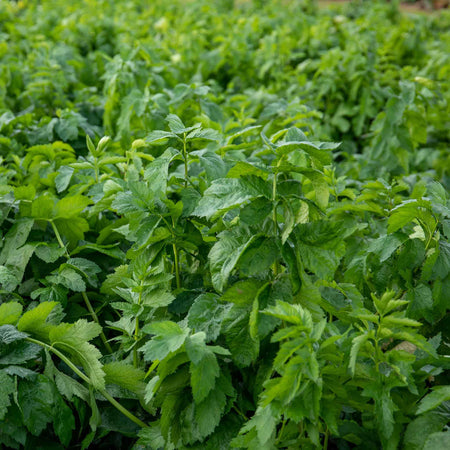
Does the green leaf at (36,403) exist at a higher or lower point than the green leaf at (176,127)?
lower

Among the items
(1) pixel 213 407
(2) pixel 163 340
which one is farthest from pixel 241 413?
(2) pixel 163 340

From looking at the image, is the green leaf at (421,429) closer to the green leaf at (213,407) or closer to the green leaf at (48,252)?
the green leaf at (213,407)

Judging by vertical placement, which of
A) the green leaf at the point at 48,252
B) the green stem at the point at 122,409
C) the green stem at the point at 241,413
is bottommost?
the green stem at the point at 122,409

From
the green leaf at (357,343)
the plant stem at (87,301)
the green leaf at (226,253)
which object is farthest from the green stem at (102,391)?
the green leaf at (357,343)

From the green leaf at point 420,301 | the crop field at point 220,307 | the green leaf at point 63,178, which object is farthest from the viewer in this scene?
the green leaf at point 63,178

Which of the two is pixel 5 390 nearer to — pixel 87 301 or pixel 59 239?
pixel 87 301

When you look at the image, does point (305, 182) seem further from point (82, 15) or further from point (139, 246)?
point (82, 15)

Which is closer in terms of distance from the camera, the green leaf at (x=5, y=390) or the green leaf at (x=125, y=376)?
the green leaf at (x=5, y=390)

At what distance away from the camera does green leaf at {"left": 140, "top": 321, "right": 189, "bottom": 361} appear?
1381mm

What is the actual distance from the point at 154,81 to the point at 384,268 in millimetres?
2413

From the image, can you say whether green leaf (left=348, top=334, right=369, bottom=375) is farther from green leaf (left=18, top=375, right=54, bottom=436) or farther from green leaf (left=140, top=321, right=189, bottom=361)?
green leaf (left=18, top=375, right=54, bottom=436)

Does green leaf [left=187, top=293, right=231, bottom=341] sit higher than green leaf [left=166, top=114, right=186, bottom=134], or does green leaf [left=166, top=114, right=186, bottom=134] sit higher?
green leaf [left=166, top=114, right=186, bottom=134]

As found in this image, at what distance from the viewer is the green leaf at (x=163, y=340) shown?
1.38m

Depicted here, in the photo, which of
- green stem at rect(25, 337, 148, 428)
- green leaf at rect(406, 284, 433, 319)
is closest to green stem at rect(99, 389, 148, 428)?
green stem at rect(25, 337, 148, 428)
